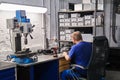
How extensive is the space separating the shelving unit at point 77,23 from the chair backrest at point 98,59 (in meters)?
0.97

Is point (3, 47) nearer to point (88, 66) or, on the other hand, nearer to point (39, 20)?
point (39, 20)

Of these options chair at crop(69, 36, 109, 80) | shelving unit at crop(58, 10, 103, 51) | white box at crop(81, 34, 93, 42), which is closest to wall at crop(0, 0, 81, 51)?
shelving unit at crop(58, 10, 103, 51)

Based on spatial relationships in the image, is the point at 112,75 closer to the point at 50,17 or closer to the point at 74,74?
the point at 74,74

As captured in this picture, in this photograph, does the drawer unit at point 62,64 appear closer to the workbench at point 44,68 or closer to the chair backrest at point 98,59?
the workbench at point 44,68

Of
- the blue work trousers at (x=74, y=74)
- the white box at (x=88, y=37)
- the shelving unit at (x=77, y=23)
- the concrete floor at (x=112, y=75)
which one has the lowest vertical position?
the concrete floor at (x=112, y=75)

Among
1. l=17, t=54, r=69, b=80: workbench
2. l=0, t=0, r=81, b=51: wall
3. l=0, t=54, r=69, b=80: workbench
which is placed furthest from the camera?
l=0, t=0, r=81, b=51: wall

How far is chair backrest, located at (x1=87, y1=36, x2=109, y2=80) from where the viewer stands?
3.26m

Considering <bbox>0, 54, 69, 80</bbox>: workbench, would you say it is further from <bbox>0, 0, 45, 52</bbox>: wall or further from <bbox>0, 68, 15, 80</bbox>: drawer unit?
<bbox>0, 0, 45, 52</bbox>: wall

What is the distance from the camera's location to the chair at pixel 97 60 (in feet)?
10.7

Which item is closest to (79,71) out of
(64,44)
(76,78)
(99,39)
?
(76,78)

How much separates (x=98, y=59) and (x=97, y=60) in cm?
3

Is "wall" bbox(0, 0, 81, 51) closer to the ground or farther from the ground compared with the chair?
farther from the ground

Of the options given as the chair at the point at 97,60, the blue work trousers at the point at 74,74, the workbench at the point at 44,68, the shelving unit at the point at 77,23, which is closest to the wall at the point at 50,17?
the shelving unit at the point at 77,23

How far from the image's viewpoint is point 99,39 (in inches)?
130
